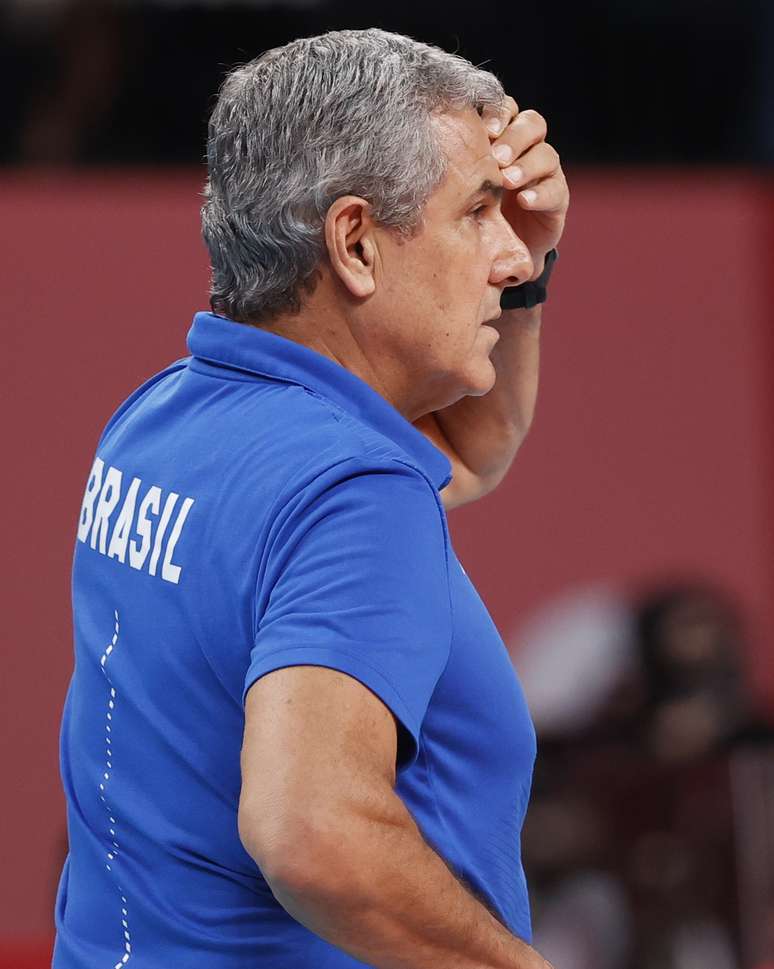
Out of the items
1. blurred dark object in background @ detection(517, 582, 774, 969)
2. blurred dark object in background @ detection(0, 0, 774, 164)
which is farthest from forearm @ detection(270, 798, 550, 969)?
blurred dark object in background @ detection(0, 0, 774, 164)

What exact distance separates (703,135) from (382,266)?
9.93 ft

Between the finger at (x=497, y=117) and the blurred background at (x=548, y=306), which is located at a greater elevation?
the finger at (x=497, y=117)

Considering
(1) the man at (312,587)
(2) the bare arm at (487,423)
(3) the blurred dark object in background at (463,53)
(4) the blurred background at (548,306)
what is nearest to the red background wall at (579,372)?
(4) the blurred background at (548,306)

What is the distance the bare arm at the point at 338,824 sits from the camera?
0.90 metres

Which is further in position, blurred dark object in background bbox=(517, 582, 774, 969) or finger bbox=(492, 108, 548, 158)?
blurred dark object in background bbox=(517, 582, 774, 969)

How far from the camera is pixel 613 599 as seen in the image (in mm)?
3629

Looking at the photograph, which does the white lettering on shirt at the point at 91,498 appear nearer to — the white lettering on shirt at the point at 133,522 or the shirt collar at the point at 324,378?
the white lettering on shirt at the point at 133,522

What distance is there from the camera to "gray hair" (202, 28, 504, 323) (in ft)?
3.50

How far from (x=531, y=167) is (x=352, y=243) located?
0.21 m

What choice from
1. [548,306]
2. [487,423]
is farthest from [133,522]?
[548,306]

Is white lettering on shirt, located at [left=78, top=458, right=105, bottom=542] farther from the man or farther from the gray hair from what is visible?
the gray hair

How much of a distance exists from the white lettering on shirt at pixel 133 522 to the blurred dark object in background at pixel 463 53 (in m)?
2.64

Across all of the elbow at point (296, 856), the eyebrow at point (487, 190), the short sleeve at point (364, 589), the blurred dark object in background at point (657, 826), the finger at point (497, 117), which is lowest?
the blurred dark object in background at point (657, 826)

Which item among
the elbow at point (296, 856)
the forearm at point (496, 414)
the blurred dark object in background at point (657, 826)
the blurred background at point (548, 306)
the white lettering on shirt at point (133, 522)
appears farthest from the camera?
the blurred background at point (548, 306)
